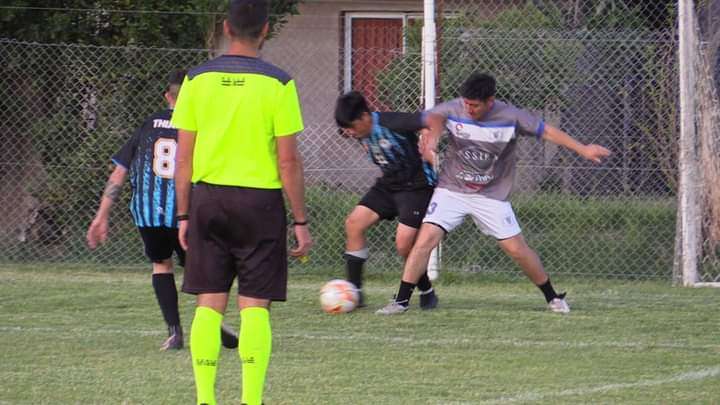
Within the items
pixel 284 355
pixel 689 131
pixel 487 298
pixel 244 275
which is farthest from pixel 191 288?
pixel 689 131

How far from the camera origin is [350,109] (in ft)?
28.8

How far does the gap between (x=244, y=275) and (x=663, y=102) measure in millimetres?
6707

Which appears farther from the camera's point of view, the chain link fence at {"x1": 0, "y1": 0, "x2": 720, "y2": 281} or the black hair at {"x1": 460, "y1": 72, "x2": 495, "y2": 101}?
the chain link fence at {"x1": 0, "y1": 0, "x2": 720, "y2": 281}

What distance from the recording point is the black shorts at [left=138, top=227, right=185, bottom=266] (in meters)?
7.54

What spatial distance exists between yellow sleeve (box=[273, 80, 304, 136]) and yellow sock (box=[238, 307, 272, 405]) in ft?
2.60

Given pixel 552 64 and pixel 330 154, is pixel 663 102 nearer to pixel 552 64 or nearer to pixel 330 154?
pixel 552 64

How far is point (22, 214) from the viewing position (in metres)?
12.5

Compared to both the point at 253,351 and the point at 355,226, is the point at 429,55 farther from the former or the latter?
the point at 253,351

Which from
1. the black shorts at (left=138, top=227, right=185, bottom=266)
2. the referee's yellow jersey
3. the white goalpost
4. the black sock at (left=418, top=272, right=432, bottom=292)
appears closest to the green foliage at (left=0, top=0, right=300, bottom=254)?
the white goalpost

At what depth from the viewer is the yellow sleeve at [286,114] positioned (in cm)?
542

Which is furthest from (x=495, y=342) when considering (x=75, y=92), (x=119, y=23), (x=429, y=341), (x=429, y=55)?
(x=119, y=23)

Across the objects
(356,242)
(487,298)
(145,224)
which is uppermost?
(145,224)

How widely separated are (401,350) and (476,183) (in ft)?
6.44

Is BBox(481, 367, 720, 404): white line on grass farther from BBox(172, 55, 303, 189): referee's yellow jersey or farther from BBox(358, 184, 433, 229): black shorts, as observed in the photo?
BBox(358, 184, 433, 229): black shorts
